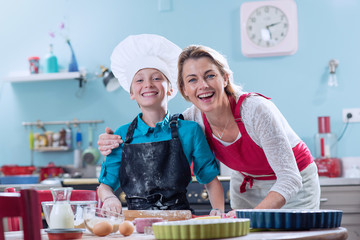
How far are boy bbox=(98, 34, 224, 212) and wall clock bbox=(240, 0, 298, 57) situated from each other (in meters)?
1.89

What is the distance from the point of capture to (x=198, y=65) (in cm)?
180

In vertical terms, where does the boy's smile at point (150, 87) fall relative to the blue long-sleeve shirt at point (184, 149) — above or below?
above

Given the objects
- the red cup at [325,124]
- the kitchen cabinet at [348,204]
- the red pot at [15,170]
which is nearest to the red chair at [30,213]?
the kitchen cabinet at [348,204]

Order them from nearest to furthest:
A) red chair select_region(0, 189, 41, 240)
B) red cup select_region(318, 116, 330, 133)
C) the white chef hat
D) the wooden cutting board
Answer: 1. red chair select_region(0, 189, 41, 240)
2. the wooden cutting board
3. the white chef hat
4. red cup select_region(318, 116, 330, 133)

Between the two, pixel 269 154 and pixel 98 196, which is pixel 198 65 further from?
pixel 98 196

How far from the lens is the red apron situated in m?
1.81

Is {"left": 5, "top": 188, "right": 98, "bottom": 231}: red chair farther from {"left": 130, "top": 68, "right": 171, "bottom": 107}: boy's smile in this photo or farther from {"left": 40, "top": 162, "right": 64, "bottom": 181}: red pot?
{"left": 40, "top": 162, "right": 64, "bottom": 181}: red pot

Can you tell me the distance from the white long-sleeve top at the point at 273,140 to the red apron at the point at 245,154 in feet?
0.08

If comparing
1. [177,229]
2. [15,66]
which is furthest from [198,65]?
[15,66]

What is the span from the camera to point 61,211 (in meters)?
1.20

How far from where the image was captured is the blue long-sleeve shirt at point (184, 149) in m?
1.79

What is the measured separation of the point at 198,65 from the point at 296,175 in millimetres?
546

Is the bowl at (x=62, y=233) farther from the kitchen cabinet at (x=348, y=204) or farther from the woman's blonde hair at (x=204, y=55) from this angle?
the kitchen cabinet at (x=348, y=204)

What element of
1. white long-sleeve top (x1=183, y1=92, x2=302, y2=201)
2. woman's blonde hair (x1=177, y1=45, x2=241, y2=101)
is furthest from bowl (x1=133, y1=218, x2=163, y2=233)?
woman's blonde hair (x1=177, y1=45, x2=241, y2=101)
